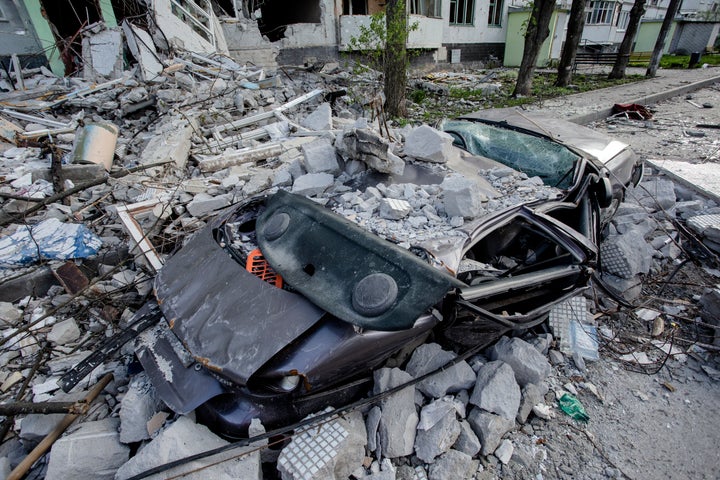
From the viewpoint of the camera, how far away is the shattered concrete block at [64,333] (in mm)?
2633

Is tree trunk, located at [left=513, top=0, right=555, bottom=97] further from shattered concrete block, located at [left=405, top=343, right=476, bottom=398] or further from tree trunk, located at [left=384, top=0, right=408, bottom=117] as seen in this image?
shattered concrete block, located at [left=405, top=343, right=476, bottom=398]

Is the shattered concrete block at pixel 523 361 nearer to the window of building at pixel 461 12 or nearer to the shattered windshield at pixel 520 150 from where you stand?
the shattered windshield at pixel 520 150

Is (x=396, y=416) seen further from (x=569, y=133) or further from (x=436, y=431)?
(x=569, y=133)

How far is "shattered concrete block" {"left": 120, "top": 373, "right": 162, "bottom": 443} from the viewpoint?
1.65 m

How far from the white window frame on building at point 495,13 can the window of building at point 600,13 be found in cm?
851

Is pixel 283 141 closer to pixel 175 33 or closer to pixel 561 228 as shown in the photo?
pixel 561 228

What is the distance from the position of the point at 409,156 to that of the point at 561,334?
172 centimetres

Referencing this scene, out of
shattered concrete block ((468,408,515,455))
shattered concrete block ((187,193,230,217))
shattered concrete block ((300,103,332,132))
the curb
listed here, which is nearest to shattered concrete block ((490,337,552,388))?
Result: shattered concrete block ((468,408,515,455))

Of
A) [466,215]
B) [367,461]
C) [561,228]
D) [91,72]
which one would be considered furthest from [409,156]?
[91,72]

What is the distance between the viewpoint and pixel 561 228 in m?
2.21

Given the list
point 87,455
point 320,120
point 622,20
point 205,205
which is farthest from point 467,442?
point 622,20

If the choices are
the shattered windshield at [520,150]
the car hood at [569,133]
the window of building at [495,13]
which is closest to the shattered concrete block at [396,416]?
the shattered windshield at [520,150]

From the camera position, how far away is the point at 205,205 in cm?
359

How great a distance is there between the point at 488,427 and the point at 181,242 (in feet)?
9.39
